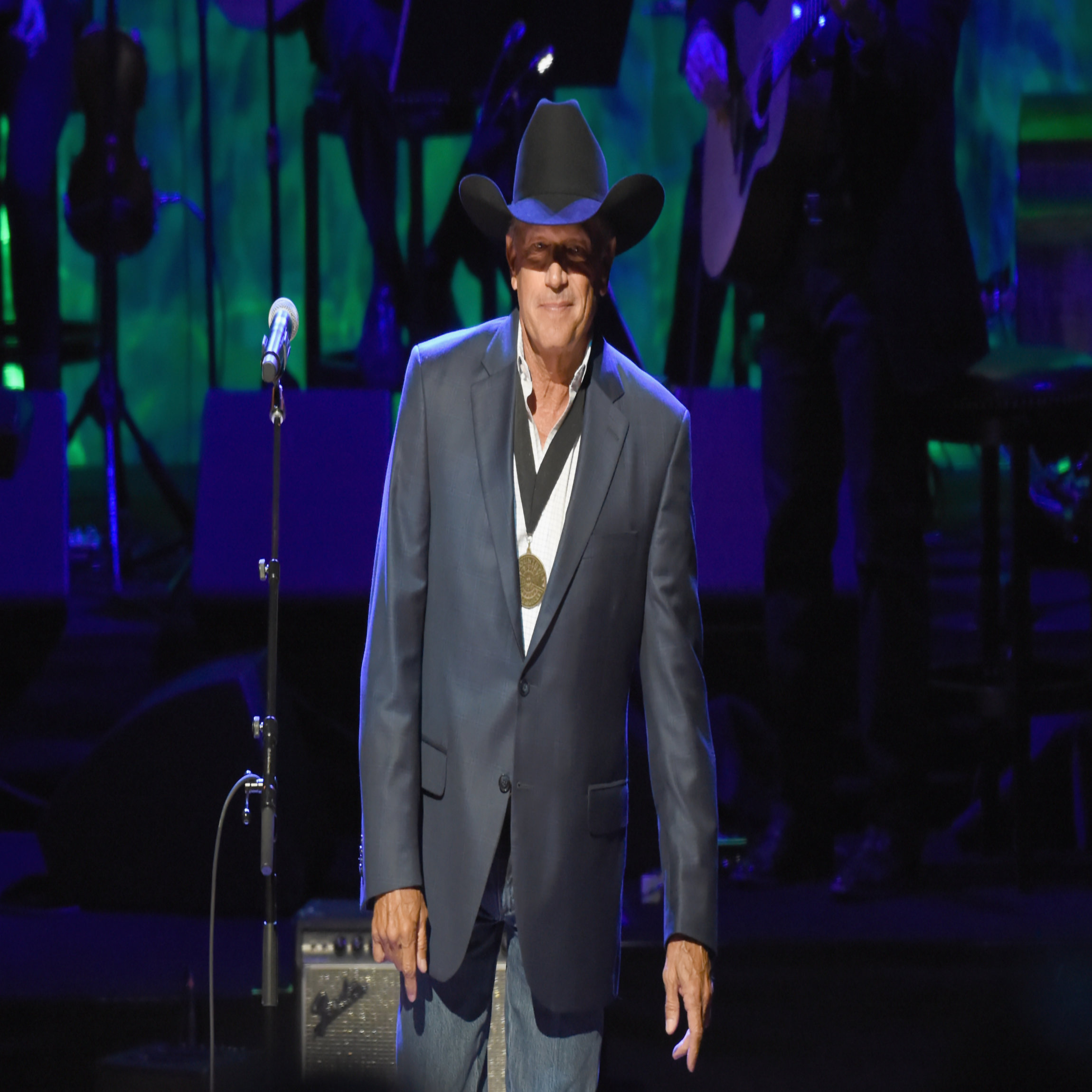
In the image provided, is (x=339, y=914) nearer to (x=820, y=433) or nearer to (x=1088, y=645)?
(x=820, y=433)

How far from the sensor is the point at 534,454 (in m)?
1.77

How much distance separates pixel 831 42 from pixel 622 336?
1.09m

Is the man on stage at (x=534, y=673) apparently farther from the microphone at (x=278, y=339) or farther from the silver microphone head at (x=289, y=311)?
the silver microphone head at (x=289, y=311)

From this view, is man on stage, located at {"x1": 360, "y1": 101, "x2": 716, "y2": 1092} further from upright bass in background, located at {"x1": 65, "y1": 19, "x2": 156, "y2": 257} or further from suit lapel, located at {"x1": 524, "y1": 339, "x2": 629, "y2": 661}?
upright bass in background, located at {"x1": 65, "y1": 19, "x2": 156, "y2": 257}

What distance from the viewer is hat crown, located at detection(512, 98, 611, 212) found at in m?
1.78

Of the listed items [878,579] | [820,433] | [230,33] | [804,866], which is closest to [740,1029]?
[804,866]

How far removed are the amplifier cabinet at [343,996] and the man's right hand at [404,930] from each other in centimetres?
98

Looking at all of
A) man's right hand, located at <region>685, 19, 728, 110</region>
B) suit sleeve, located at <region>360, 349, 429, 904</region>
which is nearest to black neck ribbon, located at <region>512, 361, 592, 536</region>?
suit sleeve, located at <region>360, 349, 429, 904</region>

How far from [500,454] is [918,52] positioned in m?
3.04

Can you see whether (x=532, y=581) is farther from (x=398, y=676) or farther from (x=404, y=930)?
(x=404, y=930)

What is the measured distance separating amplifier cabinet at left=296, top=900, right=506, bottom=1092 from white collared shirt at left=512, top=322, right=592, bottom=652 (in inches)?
46.0

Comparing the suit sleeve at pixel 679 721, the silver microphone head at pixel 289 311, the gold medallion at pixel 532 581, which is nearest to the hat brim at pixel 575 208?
the suit sleeve at pixel 679 721

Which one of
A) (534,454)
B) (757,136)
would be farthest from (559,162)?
(757,136)

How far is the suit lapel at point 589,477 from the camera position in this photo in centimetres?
168
